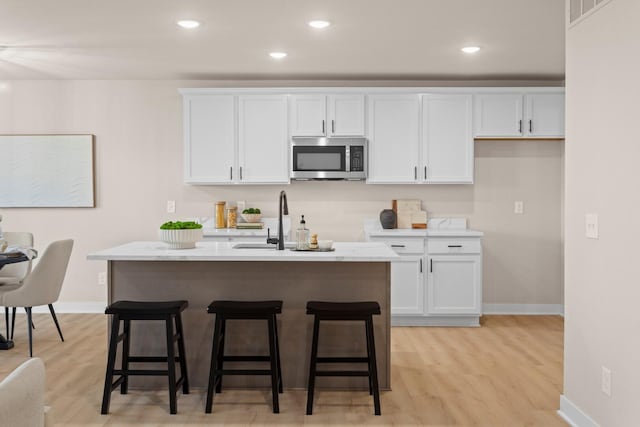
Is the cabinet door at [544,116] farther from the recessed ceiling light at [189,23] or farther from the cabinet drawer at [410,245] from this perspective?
the recessed ceiling light at [189,23]

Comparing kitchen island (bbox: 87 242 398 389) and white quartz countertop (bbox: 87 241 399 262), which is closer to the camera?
white quartz countertop (bbox: 87 241 399 262)

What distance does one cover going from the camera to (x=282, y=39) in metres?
4.33

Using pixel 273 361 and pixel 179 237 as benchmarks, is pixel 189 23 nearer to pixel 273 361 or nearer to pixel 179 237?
pixel 179 237

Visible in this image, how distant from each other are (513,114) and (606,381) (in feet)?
11.0

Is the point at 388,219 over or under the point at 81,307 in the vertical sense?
over

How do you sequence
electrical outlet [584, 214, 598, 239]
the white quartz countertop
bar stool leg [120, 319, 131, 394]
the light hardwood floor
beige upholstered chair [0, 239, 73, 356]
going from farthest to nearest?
beige upholstered chair [0, 239, 73, 356], bar stool leg [120, 319, 131, 394], the white quartz countertop, the light hardwood floor, electrical outlet [584, 214, 598, 239]

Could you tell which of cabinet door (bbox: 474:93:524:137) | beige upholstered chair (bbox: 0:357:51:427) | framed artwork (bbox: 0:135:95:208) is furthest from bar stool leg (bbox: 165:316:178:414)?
cabinet door (bbox: 474:93:524:137)

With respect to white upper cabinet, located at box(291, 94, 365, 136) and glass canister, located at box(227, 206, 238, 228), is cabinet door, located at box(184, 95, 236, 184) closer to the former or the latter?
glass canister, located at box(227, 206, 238, 228)

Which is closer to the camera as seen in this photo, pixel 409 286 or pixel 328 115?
pixel 409 286

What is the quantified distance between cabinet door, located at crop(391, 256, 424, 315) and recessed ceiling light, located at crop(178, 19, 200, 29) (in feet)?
8.94

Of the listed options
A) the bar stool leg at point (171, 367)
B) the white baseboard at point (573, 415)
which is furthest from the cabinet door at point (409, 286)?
the bar stool leg at point (171, 367)

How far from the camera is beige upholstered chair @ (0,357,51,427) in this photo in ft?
3.85

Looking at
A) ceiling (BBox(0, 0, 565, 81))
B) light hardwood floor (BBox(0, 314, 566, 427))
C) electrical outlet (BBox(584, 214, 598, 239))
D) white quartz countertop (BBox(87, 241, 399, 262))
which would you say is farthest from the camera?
ceiling (BBox(0, 0, 565, 81))

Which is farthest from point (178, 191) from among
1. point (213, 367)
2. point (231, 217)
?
point (213, 367)
